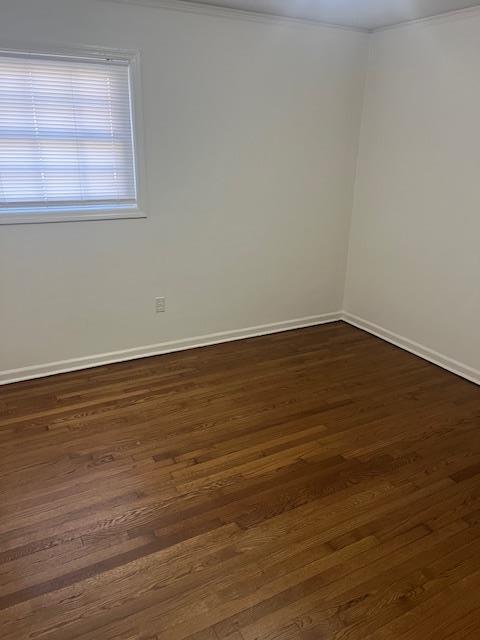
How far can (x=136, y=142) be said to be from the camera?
3.11 metres

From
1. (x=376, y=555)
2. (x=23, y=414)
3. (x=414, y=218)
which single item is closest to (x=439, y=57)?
(x=414, y=218)

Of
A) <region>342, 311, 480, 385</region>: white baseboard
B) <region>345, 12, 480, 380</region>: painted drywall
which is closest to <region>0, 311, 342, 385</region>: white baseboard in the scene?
<region>342, 311, 480, 385</region>: white baseboard

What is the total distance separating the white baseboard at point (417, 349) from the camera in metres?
3.37

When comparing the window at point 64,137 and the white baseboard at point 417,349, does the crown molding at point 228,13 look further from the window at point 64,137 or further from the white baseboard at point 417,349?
the white baseboard at point 417,349

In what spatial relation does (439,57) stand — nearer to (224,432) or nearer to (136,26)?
(136,26)

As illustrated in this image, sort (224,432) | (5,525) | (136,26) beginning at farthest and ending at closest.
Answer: (136,26)
(224,432)
(5,525)

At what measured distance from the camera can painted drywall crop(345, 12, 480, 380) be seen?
3129 mm

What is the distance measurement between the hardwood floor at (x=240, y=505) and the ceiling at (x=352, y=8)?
2.43 m

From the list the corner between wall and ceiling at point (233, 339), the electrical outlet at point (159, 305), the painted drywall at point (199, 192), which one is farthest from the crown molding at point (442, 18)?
the electrical outlet at point (159, 305)

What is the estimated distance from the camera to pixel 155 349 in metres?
3.66

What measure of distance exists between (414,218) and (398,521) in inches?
93.2

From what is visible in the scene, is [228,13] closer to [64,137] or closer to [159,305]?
[64,137]

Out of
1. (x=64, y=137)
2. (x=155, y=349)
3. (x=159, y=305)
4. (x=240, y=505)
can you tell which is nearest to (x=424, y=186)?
(x=159, y=305)

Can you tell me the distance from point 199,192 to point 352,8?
1561 mm
